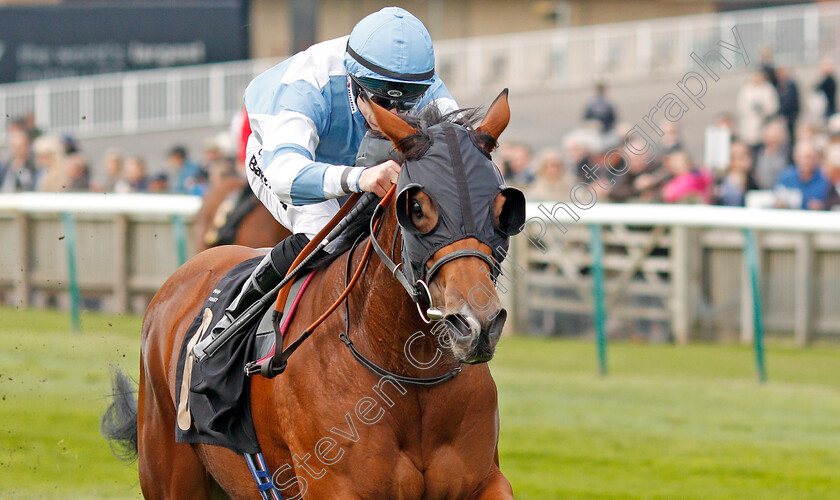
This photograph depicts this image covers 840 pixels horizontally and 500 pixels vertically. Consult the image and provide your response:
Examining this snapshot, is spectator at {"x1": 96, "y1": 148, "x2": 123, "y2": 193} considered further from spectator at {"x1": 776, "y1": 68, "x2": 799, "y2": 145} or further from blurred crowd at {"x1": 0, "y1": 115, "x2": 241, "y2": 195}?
spectator at {"x1": 776, "y1": 68, "x2": 799, "y2": 145}

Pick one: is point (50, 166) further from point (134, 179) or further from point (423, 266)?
point (423, 266)

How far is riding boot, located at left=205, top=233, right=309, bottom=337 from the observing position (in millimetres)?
3355

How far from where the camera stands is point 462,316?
2.40 m

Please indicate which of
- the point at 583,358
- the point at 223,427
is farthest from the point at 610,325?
the point at 223,427

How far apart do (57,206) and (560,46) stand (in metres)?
13.2

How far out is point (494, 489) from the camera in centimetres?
294

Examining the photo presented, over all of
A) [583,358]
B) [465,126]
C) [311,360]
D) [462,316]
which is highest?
[465,126]

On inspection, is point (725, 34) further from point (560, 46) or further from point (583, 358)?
point (583, 358)

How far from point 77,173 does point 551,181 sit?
4741 millimetres

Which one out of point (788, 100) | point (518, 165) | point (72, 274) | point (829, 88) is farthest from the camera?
point (829, 88)

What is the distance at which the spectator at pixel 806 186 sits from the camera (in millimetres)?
8664

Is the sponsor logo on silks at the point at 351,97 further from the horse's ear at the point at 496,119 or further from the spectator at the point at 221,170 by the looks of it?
the spectator at the point at 221,170

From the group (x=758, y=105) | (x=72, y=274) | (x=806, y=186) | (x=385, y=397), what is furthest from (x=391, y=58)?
(x=758, y=105)

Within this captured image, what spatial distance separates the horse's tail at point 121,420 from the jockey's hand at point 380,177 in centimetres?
207
